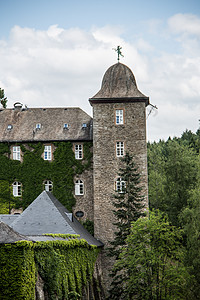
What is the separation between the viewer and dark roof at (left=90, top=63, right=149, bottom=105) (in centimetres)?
3988

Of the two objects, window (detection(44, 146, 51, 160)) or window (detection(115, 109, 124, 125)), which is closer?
window (detection(115, 109, 124, 125))

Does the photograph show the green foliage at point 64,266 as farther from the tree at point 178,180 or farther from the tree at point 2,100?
the tree at point 2,100

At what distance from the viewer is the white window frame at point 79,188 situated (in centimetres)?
4024

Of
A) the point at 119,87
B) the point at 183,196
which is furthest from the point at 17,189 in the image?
the point at 183,196

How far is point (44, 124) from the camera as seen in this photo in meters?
42.7

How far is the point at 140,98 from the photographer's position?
131 ft

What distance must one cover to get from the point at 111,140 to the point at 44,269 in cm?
1815

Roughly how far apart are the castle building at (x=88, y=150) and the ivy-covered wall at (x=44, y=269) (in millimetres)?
10029

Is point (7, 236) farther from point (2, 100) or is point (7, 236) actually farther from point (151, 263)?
point (2, 100)

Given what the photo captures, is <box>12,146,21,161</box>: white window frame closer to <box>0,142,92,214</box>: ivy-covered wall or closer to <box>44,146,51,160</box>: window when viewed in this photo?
<box>0,142,92,214</box>: ivy-covered wall

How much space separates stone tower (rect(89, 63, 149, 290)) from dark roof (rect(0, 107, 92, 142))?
2.04 metres

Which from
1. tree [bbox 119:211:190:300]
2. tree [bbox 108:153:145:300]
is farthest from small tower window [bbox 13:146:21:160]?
tree [bbox 119:211:190:300]

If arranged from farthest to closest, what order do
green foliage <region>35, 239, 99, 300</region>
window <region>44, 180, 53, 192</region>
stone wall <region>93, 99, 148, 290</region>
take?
1. window <region>44, 180, 53, 192</region>
2. stone wall <region>93, 99, 148, 290</region>
3. green foliage <region>35, 239, 99, 300</region>

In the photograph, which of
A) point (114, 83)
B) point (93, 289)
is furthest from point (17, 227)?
point (114, 83)
